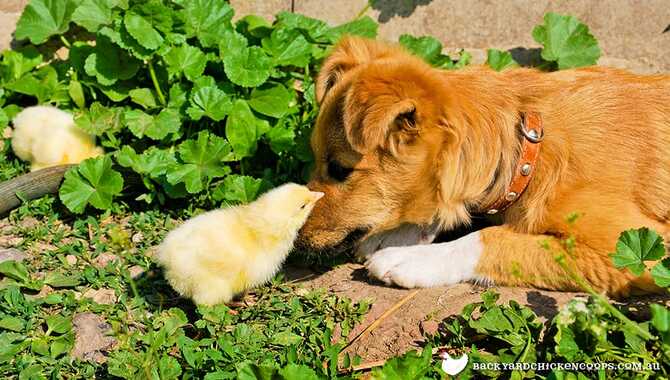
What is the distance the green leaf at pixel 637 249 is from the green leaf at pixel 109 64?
3930mm

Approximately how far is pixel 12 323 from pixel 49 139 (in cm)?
183

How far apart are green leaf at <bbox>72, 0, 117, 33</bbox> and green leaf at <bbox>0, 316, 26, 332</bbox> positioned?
8.29 ft

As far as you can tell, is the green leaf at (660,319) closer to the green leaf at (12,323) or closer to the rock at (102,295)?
the rock at (102,295)

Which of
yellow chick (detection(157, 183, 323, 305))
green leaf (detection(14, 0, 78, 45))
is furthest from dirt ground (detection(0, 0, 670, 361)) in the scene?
yellow chick (detection(157, 183, 323, 305))

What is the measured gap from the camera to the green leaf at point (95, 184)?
554 cm

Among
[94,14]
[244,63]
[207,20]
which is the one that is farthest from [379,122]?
[94,14]

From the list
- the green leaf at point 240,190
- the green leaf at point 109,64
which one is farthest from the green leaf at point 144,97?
the green leaf at point 240,190

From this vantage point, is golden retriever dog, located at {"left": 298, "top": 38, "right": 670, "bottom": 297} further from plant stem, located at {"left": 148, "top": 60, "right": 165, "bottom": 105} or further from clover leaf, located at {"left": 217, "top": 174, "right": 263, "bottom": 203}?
plant stem, located at {"left": 148, "top": 60, "right": 165, "bottom": 105}

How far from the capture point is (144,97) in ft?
20.0

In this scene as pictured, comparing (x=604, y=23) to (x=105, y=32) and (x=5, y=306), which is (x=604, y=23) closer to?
(x=105, y=32)

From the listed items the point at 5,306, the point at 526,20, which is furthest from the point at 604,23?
the point at 5,306

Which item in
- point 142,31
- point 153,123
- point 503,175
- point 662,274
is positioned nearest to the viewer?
point 662,274

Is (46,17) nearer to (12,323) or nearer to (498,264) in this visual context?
(12,323)

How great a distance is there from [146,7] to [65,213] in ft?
5.43
